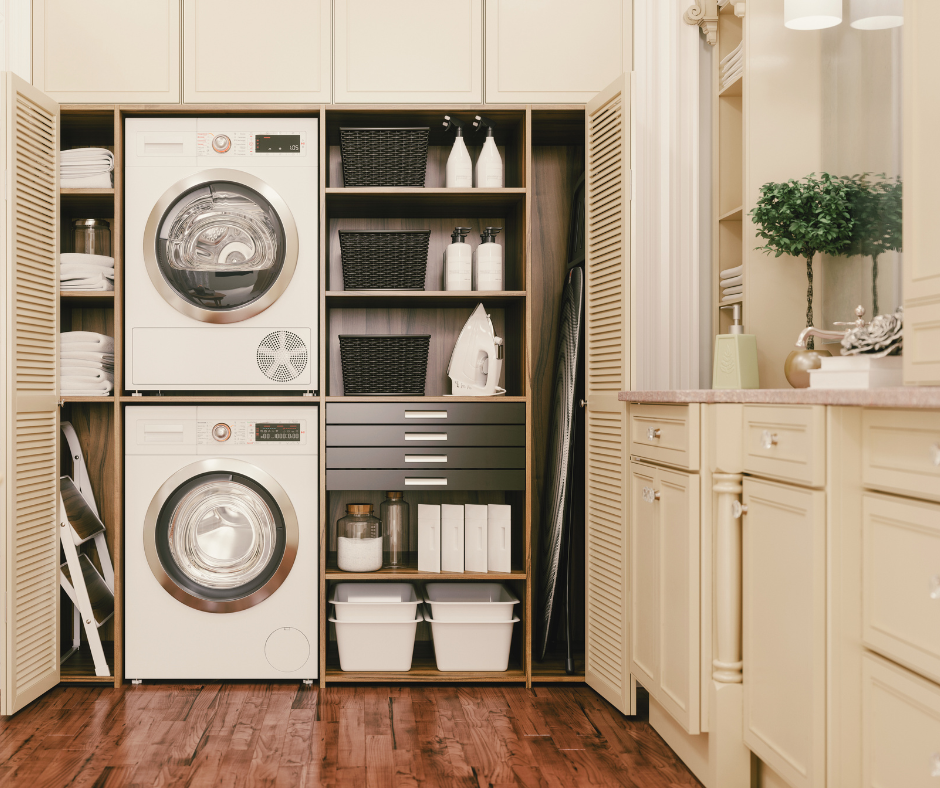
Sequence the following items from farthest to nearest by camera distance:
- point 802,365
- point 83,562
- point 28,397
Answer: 1. point 83,562
2. point 28,397
3. point 802,365

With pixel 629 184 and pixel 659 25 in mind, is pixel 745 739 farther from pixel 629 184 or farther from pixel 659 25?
pixel 659 25

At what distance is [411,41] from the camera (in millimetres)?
2449

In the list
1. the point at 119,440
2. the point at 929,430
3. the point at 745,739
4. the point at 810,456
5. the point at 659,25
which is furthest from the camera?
the point at 659,25

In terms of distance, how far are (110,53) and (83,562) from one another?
1753mm

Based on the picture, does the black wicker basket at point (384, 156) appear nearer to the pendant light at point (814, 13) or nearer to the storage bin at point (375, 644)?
the pendant light at point (814, 13)

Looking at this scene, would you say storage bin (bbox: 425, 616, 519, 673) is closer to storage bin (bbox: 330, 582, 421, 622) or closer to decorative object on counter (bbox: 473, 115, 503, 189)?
storage bin (bbox: 330, 582, 421, 622)

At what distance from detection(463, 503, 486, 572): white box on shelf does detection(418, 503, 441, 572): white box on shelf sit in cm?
9

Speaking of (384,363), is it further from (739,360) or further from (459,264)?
(739,360)

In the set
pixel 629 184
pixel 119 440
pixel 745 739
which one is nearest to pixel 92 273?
pixel 119 440

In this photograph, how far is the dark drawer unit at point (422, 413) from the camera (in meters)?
2.42

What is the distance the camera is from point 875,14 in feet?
6.28

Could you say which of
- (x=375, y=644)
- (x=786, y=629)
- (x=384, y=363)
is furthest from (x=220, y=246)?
(x=786, y=629)

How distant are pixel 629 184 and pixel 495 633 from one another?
152 centimetres

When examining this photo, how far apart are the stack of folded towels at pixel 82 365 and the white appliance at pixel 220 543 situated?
17cm
